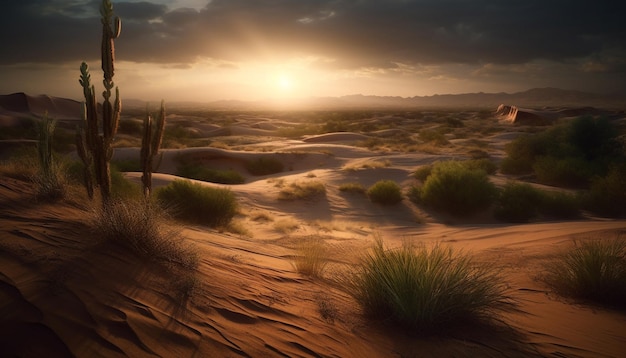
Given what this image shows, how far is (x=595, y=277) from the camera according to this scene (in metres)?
4.38

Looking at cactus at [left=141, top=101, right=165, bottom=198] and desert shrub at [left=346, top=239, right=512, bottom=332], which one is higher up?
cactus at [left=141, top=101, right=165, bottom=198]

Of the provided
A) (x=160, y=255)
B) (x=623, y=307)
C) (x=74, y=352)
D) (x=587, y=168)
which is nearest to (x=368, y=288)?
(x=160, y=255)

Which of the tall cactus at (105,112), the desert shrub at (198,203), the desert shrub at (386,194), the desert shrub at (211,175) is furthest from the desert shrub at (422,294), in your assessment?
the desert shrub at (211,175)

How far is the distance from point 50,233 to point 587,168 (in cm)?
1687

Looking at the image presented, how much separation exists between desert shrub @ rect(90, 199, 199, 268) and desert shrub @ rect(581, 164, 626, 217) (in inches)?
463

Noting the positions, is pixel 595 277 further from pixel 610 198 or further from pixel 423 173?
pixel 423 173

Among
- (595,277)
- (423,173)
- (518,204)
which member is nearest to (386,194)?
(423,173)

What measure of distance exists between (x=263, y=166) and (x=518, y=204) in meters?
12.7

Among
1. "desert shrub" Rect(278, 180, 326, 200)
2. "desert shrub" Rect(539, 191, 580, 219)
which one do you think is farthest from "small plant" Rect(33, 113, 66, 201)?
"desert shrub" Rect(539, 191, 580, 219)

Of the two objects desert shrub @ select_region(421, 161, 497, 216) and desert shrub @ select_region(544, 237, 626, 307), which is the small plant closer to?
desert shrub @ select_region(544, 237, 626, 307)

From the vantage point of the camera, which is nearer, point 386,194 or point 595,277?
point 595,277

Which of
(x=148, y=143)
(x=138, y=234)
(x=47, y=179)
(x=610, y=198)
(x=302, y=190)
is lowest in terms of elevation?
(x=302, y=190)

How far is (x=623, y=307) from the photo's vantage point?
13.8 ft

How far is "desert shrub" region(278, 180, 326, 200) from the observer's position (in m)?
13.1
